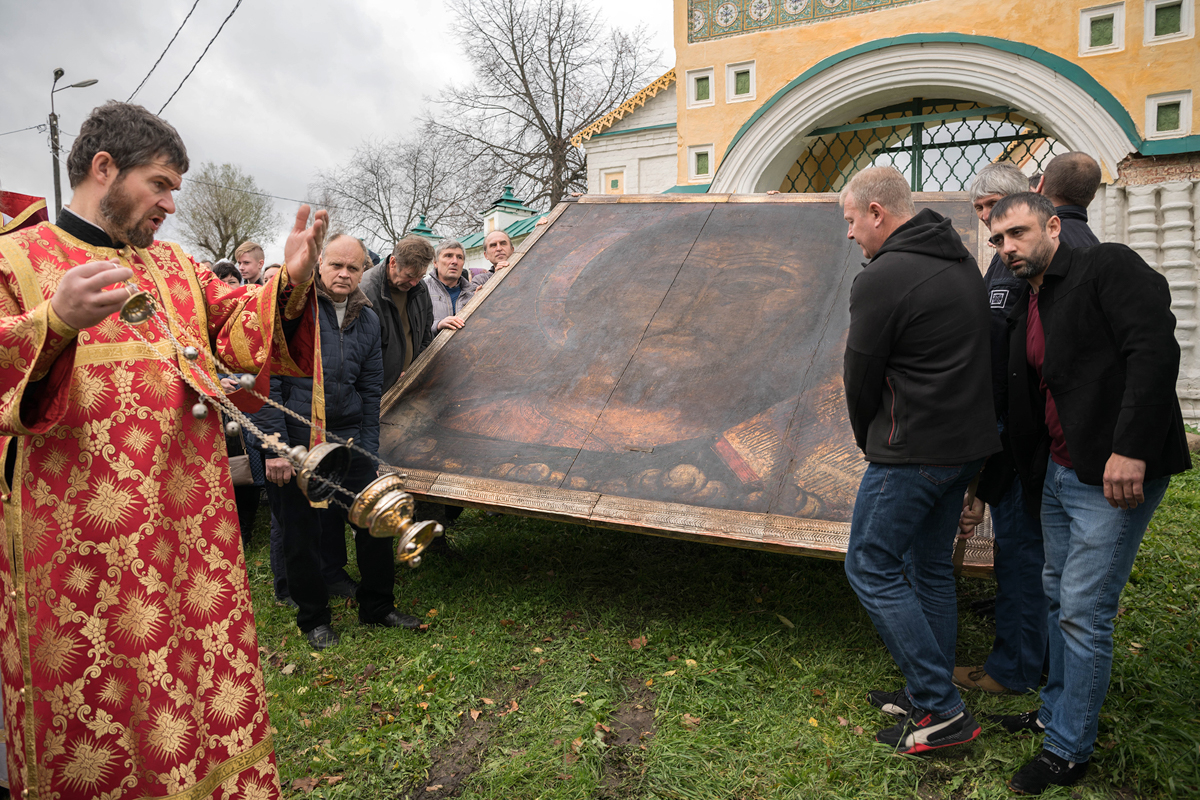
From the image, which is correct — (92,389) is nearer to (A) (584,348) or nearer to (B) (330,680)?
(B) (330,680)

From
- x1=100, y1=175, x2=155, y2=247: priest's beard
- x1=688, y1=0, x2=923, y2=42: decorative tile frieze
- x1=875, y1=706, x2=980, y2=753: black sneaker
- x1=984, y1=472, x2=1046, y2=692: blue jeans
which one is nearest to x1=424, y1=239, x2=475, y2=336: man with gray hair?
x1=100, y1=175, x2=155, y2=247: priest's beard

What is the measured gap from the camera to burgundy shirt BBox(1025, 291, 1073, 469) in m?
2.37

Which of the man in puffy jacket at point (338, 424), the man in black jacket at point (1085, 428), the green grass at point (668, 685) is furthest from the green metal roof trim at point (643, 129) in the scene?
the man in black jacket at point (1085, 428)

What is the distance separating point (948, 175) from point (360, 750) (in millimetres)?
8526

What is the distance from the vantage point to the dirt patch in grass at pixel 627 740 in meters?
2.54

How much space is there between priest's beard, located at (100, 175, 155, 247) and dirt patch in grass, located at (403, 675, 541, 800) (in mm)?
1969

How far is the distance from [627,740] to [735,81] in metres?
8.35

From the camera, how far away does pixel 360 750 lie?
274 cm

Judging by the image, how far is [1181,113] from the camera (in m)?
7.08

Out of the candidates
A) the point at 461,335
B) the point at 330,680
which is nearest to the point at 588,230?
the point at 461,335

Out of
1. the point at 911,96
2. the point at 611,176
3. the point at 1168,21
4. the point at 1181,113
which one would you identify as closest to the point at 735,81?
the point at 911,96

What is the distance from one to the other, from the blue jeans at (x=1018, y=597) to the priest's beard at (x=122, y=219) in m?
3.04

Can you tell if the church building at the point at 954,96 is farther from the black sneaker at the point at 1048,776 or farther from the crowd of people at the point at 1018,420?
the black sneaker at the point at 1048,776

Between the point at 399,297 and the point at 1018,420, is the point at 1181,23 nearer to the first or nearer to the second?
the point at 1018,420
